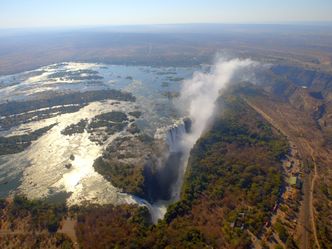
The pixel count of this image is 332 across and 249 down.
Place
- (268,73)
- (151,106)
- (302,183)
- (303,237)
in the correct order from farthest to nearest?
(268,73)
(151,106)
(302,183)
(303,237)

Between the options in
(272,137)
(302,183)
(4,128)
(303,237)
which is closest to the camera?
(303,237)

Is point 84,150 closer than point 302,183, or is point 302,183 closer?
point 302,183

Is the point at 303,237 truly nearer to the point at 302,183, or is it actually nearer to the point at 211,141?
the point at 302,183

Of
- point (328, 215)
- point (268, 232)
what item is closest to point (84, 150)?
point (268, 232)

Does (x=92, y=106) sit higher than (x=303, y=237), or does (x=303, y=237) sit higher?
(x=303, y=237)

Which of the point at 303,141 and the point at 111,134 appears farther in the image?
the point at 111,134

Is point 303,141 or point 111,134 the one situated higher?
point 111,134

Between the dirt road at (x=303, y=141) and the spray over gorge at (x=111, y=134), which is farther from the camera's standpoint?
the spray over gorge at (x=111, y=134)

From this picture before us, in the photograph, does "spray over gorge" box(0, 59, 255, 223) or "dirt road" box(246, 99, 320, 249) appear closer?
"dirt road" box(246, 99, 320, 249)

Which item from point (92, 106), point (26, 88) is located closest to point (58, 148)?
point (92, 106)

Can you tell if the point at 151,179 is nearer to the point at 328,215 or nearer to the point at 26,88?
the point at 328,215
